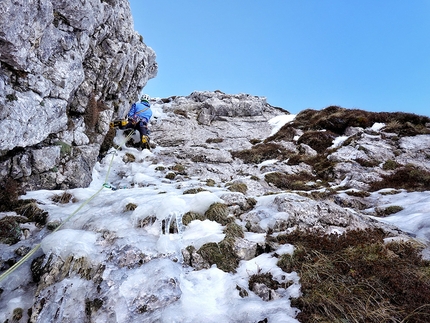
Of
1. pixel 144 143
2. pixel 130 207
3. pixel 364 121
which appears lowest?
pixel 130 207

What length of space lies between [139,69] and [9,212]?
14821mm

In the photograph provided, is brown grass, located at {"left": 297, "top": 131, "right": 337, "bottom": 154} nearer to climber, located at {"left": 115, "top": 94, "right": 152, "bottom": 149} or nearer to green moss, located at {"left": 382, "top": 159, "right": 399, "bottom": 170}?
green moss, located at {"left": 382, "top": 159, "right": 399, "bottom": 170}

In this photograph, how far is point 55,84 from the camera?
1010cm

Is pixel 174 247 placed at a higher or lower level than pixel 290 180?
lower

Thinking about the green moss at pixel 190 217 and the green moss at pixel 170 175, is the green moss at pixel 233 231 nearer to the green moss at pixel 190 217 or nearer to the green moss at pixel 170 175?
the green moss at pixel 190 217

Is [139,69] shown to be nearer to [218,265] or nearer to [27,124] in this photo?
[27,124]

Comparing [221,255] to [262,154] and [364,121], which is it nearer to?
[262,154]

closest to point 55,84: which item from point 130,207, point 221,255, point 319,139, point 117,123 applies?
point 130,207

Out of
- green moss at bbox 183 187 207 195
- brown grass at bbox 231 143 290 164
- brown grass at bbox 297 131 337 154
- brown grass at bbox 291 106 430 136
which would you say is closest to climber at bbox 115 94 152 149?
brown grass at bbox 231 143 290 164

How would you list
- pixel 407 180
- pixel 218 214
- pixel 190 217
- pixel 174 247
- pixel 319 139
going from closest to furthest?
pixel 174 247 → pixel 190 217 → pixel 218 214 → pixel 407 180 → pixel 319 139

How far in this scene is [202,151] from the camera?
18.5 metres

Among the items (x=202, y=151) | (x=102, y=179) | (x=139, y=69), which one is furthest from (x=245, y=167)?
(x=139, y=69)

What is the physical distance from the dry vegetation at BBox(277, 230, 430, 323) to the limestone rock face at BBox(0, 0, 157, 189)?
9.74 metres

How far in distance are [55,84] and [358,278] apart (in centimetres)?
1231
